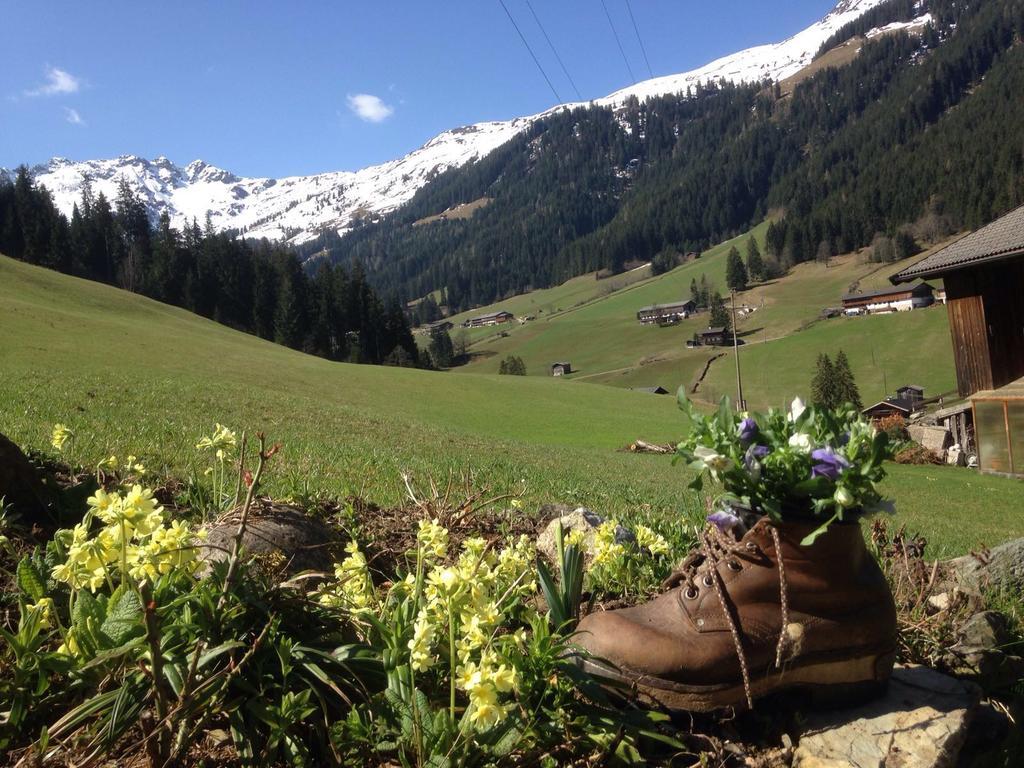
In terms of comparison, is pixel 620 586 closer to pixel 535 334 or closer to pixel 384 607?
pixel 384 607

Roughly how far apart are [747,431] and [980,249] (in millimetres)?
26434

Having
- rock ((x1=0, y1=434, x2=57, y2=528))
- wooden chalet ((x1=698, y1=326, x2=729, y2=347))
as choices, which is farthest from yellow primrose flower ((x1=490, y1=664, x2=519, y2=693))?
wooden chalet ((x1=698, y1=326, x2=729, y2=347))

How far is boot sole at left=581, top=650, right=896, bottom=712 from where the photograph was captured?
1955mm

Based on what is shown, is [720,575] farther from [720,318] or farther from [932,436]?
[720,318]

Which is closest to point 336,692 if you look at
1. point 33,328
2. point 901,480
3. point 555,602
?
point 555,602

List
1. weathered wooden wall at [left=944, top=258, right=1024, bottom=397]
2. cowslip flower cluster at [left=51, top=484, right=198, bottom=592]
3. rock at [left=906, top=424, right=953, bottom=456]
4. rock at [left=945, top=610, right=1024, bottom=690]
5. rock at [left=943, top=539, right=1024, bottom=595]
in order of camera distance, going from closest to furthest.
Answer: cowslip flower cluster at [left=51, top=484, right=198, bottom=592]
rock at [left=945, top=610, right=1024, bottom=690]
rock at [left=943, top=539, right=1024, bottom=595]
weathered wooden wall at [left=944, top=258, right=1024, bottom=397]
rock at [left=906, top=424, right=953, bottom=456]

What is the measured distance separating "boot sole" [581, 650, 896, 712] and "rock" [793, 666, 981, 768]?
6 cm

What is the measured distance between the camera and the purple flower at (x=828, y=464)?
1.80m

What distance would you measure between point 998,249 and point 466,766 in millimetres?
26558

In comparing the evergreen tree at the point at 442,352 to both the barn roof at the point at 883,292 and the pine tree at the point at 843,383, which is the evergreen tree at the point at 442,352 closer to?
the pine tree at the point at 843,383

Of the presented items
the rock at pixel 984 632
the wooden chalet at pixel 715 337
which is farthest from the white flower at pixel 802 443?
the wooden chalet at pixel 715 337

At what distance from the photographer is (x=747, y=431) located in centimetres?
196

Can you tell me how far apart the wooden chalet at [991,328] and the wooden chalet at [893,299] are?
9614cm

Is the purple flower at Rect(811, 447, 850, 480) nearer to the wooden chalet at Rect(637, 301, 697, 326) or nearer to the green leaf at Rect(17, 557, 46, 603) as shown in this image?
the green leaf at Rect(17, 557, 46, 603)
